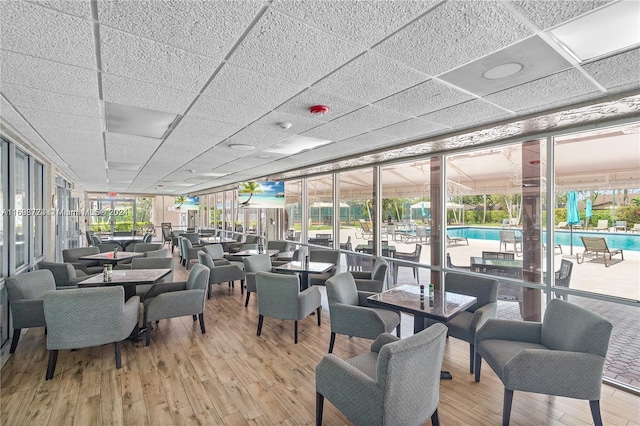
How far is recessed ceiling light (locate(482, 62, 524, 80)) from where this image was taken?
207cm

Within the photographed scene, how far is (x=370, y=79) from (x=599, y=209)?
3.17 meters

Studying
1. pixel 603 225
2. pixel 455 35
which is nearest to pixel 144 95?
pixel 455 35

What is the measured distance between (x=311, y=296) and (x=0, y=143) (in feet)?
13.6

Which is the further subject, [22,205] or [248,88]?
[22,205]

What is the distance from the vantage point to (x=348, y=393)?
1937 millimetres

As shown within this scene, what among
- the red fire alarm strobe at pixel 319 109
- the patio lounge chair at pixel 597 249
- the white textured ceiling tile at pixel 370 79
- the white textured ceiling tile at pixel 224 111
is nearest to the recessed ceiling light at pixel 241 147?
the white textured ceiling tile at pixel 224 111

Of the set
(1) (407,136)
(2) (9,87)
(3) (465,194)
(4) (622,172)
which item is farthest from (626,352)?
(2) (9,87)

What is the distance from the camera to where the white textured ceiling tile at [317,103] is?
2.61 metres

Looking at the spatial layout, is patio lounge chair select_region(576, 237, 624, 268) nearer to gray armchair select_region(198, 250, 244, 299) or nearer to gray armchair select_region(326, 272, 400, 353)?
gray armchair select_region(326, 272, 400, 353)

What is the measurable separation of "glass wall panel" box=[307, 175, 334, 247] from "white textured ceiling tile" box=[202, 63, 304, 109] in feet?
15.5

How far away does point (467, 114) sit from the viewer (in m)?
3.12

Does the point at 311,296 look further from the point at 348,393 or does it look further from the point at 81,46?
the point at 81,46

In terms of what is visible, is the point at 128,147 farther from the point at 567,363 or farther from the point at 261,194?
the point at 567,363

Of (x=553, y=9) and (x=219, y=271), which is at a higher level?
(x=553, y=9)
